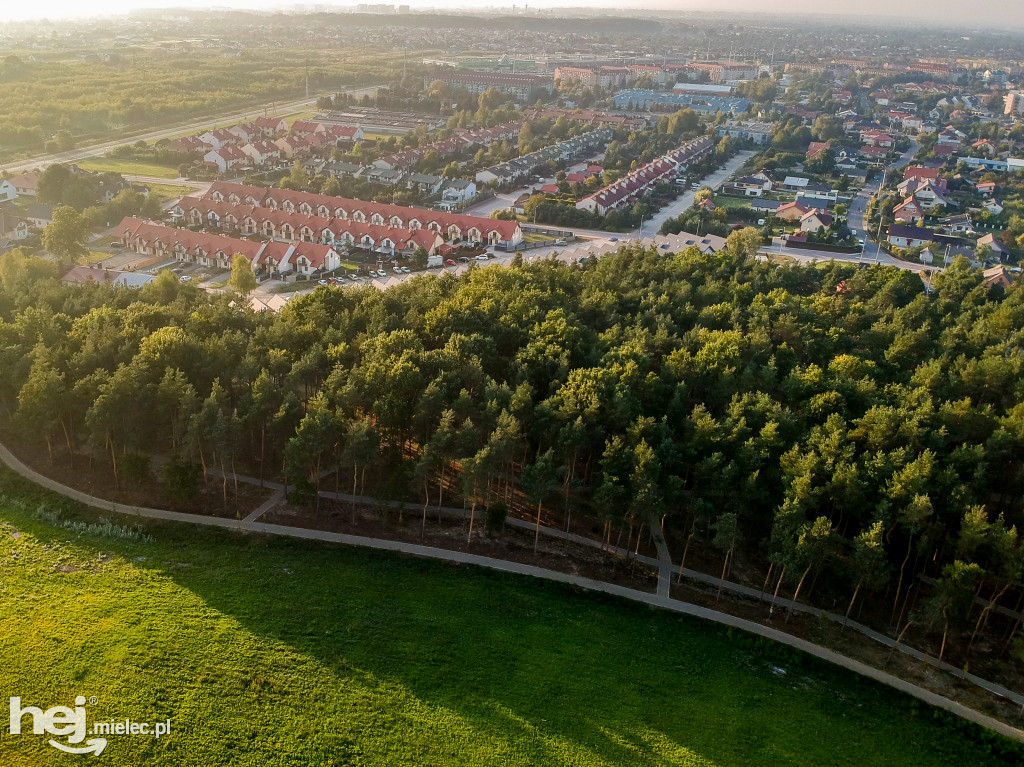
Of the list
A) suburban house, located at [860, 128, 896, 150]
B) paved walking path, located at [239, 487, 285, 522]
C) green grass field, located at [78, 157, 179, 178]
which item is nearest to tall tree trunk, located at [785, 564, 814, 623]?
paved walking path, located at [239, 487, 285, 522]

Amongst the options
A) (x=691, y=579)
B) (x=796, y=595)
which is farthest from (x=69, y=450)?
(x=796, y=595)

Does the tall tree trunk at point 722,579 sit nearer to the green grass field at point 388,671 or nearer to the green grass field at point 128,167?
the green grass field at point 388,671

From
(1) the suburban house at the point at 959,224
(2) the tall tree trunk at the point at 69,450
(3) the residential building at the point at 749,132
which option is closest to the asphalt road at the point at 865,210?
(1) the suburban house at the point at 959,224

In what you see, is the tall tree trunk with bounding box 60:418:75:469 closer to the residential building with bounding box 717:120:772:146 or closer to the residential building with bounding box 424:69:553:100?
the residential building with bounding box 717:120:772:146

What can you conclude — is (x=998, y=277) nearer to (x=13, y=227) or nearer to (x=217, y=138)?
(x=13, y=227)

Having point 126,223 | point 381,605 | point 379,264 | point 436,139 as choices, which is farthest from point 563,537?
point 436,139
